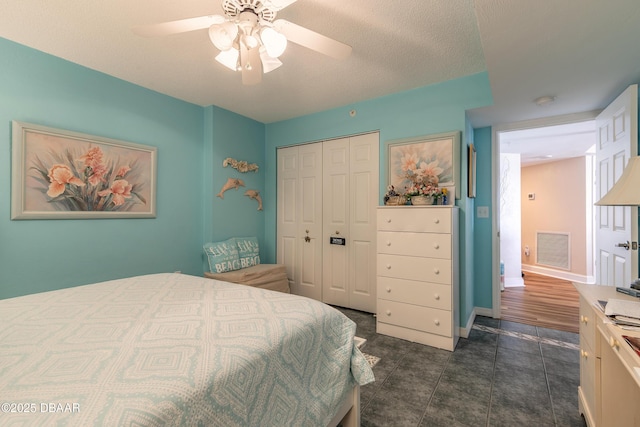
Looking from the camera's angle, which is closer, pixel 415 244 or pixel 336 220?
pixel 415 244

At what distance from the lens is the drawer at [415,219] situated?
8.00 ft

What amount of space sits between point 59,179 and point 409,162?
10.5 ft

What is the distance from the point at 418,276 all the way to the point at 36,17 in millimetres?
3441

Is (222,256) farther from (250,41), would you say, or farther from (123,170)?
(250,41)

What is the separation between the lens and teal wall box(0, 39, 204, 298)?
84.7 inches

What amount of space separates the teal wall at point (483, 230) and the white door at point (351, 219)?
1.20 metres

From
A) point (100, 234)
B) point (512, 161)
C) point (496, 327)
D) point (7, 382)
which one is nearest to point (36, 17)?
point (100, 234)

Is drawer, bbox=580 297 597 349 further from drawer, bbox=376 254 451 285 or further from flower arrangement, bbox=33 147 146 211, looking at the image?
flower arrangement, bbox=33 147 146 211

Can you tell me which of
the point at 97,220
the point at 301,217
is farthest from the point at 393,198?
the point at 97,220

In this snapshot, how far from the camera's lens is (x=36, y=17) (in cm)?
188

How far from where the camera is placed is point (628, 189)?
4.39 ft

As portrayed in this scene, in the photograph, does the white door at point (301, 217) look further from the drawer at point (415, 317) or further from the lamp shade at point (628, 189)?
the lamp shade at point (628, 189)

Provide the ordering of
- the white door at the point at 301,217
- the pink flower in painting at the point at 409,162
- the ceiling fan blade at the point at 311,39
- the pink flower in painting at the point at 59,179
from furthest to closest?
the white door at the point at 301,217, the pink flower in painting at the point at 409,162, the pink flower in painting at the point at 59,179, the ceiling fan blade at the point at 311,39

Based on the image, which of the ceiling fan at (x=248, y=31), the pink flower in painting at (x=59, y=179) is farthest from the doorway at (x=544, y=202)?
the pink flower in painting at (x=59, y=179)
